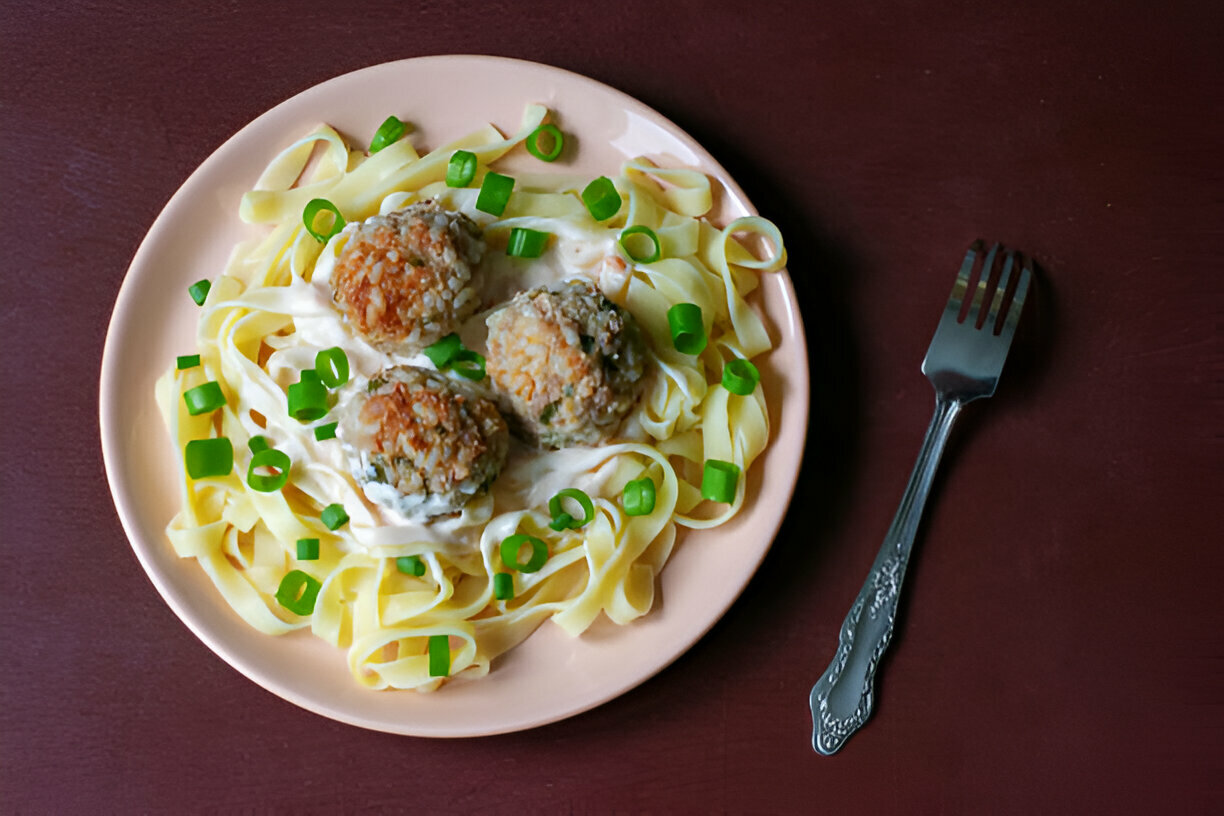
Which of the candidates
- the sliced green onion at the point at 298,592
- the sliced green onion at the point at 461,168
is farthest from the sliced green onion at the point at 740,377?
the sliced green onion at the point at 298,592

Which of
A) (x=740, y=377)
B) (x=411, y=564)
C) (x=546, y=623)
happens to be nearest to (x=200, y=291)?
(x=411, y=564)

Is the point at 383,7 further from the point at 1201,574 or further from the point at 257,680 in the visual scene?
the point at 1201,574

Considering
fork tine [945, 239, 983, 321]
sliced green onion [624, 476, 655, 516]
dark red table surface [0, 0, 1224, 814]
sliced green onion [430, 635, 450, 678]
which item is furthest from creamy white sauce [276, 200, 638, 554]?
fork tine [945, 239, 983, 321]

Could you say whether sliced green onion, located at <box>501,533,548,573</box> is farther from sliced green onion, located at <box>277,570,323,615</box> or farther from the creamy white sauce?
sliced green onion, located at <box>277,570,323,615</box>

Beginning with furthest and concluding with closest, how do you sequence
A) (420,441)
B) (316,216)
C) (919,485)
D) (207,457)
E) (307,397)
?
(919,485)
(316,216)
(207,457)
(307,397)
(420,441)

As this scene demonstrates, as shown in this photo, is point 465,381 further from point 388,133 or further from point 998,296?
point 998,296
